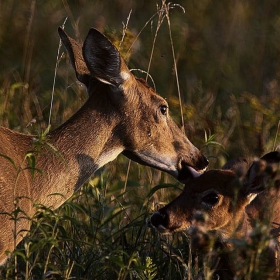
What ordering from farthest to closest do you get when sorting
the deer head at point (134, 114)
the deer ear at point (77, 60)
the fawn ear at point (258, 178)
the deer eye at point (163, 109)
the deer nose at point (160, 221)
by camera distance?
the deer ear at point (77, 60), the deer eye at point (163, 109), the deer head at point (134, 114), the deer nose at point (160, 221), the fawn ear at point (258, 178)

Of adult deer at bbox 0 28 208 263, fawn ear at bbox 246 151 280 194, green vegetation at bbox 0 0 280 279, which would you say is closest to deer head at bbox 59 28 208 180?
adult deer at bbox 0 28 208 263

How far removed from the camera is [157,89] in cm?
1151

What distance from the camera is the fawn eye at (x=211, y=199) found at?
6.55 m

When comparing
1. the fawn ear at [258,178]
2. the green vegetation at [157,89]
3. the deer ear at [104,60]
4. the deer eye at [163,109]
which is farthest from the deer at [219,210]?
the deer ear at [104,60]

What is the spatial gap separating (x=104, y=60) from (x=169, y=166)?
83 centimetres

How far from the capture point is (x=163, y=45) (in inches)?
501

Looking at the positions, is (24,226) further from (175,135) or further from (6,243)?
(175,135)

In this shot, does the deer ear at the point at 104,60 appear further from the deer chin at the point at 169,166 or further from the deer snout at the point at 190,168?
the deer snout at the point at 190,168

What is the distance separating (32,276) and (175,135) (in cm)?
143

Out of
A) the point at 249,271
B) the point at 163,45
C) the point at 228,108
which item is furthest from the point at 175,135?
the point at 163,45

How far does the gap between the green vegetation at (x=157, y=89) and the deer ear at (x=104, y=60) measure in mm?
535

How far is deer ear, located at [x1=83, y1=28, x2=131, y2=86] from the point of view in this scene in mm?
6508

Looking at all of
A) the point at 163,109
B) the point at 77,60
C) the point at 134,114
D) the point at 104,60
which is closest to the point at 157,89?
the point at 77,60

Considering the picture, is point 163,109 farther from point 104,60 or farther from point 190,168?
point 104,60
